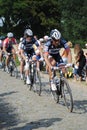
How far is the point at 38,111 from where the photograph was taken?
37.7 feet

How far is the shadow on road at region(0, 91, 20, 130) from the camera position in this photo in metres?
10.1

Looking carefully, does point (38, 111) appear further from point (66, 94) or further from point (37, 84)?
point (37, 84)

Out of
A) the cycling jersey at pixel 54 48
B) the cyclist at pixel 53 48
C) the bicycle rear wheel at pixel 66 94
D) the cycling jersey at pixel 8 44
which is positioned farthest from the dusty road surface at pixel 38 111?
the cycling jersey at pixel 8 44

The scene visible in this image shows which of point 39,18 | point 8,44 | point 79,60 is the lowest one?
point 79,60

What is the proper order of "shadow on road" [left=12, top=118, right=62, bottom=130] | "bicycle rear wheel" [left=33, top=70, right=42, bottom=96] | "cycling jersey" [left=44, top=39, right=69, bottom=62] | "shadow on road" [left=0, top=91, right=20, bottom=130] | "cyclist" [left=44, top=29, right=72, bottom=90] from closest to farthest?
1. "shadow on road" [left=12, top=118, right=62, bottom=130]
2. "shadow on road" [left=0, top=91, right=20, bottom=130]
3. "cyclist" [left=44, top=29, right=72, bottom=90]
4. "cycling jersey" [left=44, top=39, right=69, bottom=62]
5. "bicycle rear wheel" [left=33, top=70, right=42, bottom=96]

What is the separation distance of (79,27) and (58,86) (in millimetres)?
72600

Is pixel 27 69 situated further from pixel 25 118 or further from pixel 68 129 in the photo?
pixel 68 129

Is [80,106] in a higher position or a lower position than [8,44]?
lower

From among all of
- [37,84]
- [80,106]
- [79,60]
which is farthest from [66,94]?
[79,60]

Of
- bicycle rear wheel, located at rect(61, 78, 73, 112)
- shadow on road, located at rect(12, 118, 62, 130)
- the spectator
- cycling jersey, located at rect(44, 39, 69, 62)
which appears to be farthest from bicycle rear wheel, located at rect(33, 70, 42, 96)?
shadow on road, located at rect(12, 118, 62, 130)

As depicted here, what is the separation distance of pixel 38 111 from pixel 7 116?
91 centimetres

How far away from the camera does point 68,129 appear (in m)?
9.45

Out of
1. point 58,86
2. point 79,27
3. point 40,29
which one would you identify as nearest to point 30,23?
point 40,29

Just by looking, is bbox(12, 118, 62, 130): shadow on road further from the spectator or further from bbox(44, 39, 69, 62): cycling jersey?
the spectator
